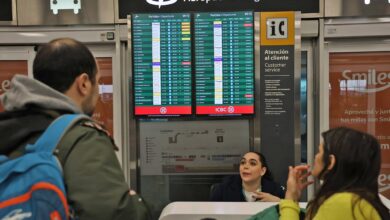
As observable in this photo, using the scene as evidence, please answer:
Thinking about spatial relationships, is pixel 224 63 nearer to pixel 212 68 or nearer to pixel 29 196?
pixel 212 68

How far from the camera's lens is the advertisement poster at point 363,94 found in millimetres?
3576

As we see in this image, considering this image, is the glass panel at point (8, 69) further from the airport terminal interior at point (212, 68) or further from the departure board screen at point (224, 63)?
the departure board screen at point (224, 63)

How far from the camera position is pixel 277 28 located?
126 inches

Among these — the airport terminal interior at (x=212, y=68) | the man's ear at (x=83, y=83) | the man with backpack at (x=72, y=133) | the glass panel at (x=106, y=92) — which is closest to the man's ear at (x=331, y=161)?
the man with backpack at (x=72, y=133)

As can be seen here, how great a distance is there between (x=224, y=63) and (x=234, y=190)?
3.21 feet

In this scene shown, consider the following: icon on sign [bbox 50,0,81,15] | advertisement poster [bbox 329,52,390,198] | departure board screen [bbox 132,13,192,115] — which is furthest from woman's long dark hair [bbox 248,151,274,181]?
icon on sign [bbox 50,0,81,15]

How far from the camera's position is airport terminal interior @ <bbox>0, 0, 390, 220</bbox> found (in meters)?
3.22

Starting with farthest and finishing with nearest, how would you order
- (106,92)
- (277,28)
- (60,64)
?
1. (106,92)
2. (277,28)
3. (60,64)

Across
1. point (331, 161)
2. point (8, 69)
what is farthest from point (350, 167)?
point (8, 69)

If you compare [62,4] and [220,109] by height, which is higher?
[62,4]

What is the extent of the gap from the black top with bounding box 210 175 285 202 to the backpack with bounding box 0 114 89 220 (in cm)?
220

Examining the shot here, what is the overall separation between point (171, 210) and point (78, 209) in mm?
837

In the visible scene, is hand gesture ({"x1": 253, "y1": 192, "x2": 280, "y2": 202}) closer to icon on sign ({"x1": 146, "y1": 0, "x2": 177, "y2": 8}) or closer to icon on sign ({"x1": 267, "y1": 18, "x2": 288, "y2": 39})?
icon on sign ({"x1": 267, "y1": 18, "x2": 288, "y2": 39})

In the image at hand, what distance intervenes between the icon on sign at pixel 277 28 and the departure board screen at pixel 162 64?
0.62 meters
